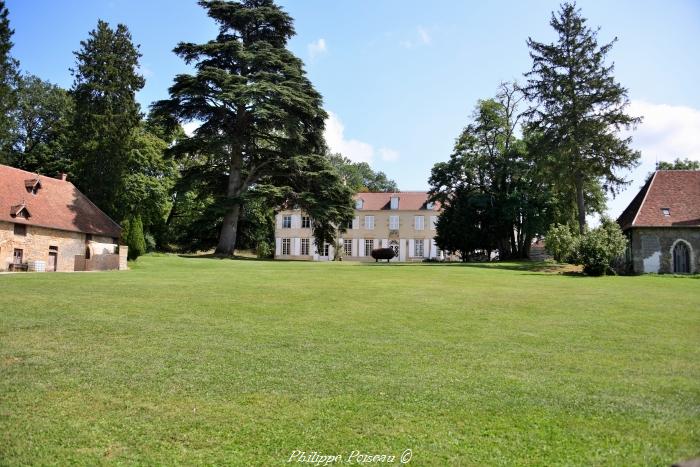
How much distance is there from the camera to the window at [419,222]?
187 feet

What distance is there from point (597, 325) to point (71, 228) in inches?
1063

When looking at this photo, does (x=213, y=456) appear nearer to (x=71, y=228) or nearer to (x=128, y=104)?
(x=71, y=228)

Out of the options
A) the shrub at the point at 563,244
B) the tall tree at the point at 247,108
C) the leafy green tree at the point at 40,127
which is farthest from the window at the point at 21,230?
the shrub at the point at 563,244

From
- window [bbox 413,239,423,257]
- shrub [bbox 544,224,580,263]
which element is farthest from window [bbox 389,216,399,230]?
shrub [bbox 544,224,580,263]

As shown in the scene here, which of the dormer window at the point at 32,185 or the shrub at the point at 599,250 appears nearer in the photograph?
the shrub at the point at 599,250

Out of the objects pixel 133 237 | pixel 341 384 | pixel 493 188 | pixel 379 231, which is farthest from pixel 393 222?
pixel 341 384

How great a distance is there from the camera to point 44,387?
5.66 metres

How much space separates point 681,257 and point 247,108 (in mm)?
29562

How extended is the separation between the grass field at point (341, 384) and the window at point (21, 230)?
16.8m

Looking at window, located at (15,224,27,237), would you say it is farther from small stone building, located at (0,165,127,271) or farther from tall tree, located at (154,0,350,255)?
tall tree, located at (154,0,350,255)

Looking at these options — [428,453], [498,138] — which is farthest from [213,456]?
[498,138]

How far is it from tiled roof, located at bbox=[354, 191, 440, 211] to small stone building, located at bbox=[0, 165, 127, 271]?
32.4 m

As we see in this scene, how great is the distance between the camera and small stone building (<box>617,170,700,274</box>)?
31078 millimetres

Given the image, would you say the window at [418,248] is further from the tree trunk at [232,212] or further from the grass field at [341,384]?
the grass field at [341,384]
